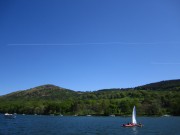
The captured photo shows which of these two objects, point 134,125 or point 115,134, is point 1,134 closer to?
point 115,134

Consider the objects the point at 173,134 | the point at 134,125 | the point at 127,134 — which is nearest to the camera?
the point at 173,134

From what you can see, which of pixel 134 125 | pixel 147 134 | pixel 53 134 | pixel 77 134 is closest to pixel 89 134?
pixel 77 134

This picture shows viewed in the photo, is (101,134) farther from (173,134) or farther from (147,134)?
(173,134)

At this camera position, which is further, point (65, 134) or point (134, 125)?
point (134, 125)

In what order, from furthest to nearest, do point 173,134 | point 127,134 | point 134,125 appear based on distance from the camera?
point 134,125 → point 127,134 → point 173,134

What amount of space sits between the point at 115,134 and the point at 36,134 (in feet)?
74.2

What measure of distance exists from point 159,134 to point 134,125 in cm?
3632

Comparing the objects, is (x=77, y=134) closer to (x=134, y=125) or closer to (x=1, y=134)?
(x=1, y=134)

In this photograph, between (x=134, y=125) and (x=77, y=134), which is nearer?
(x=77, y=134)

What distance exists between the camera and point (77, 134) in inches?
3841

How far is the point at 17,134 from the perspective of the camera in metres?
97.9

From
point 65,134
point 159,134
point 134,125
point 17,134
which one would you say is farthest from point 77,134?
point 134,125

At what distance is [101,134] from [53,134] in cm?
1378

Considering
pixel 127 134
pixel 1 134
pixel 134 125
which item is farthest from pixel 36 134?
pixel 134 125
